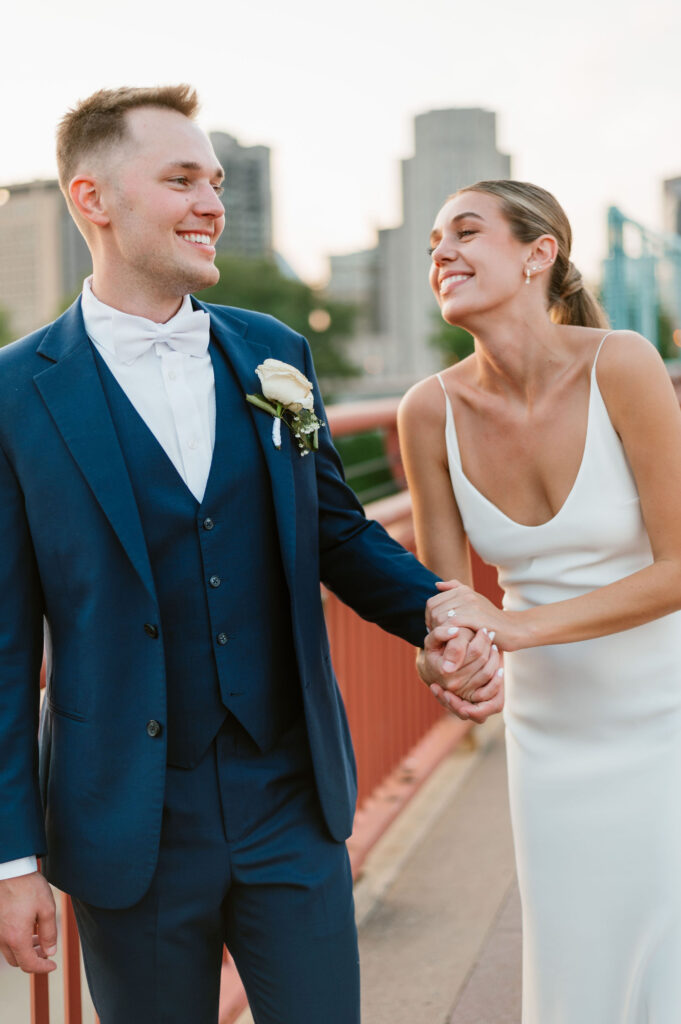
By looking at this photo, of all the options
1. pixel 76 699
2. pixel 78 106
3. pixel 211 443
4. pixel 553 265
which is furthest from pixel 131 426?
pixel 553 265

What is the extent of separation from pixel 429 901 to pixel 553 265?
7.59 feet

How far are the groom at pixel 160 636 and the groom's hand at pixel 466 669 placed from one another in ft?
1.01

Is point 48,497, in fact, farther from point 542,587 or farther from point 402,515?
point 402,515

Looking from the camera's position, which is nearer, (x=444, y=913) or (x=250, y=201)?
(x=444, y=913)

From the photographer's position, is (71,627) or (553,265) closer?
(71,627)

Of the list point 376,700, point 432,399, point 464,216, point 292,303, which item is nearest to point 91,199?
point 464,216

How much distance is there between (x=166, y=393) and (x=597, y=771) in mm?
1349

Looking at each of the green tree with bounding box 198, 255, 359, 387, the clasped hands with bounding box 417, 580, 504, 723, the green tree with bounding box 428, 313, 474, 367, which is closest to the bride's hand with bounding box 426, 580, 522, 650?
the clasped hands with bounding box 417, 580, 504, 723

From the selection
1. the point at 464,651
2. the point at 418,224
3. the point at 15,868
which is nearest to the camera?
the point at 15,868

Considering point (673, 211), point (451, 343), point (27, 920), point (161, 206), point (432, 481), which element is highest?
point (673, 211)

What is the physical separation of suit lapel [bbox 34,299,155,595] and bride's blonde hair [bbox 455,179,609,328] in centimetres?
102

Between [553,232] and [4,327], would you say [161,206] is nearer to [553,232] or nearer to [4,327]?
[553,232]

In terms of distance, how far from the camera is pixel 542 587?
105 inches

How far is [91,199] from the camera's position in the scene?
2119mm
